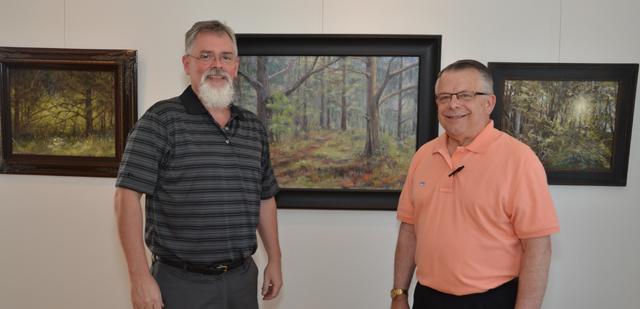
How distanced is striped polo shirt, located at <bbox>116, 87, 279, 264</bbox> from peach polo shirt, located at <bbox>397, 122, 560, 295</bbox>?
2.45 ft

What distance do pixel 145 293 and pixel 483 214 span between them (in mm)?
1221

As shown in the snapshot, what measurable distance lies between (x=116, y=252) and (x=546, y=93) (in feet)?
8.25

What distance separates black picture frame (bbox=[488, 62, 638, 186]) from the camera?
7.80 feet

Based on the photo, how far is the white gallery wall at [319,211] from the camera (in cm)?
241

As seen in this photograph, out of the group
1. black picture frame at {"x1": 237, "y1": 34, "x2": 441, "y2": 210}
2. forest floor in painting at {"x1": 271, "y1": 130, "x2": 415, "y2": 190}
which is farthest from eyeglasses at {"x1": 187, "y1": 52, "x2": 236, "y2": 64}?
forest floor in painting at {"x1": 271, "y1": 130, "x2": 415, "y2": 190}

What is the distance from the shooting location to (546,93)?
2.40 m

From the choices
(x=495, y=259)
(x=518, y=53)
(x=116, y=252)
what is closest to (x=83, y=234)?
(x=116, y=252)

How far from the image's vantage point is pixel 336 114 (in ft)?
8.09

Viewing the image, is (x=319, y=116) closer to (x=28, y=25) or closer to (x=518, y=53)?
(x=518, y=53)

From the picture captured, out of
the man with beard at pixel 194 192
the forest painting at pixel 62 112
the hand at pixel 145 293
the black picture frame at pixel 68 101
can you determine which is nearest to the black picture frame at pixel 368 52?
the man with beard at pixel 194 192

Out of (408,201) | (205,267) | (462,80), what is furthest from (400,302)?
(462,80)

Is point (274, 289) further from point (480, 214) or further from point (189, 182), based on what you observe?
point (480, 214)

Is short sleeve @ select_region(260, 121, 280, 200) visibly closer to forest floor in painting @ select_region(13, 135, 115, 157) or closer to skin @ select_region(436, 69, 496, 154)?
skin @ select_region(436, 69, 496, 154)

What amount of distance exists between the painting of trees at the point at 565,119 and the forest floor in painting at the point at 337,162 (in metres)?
0.59
